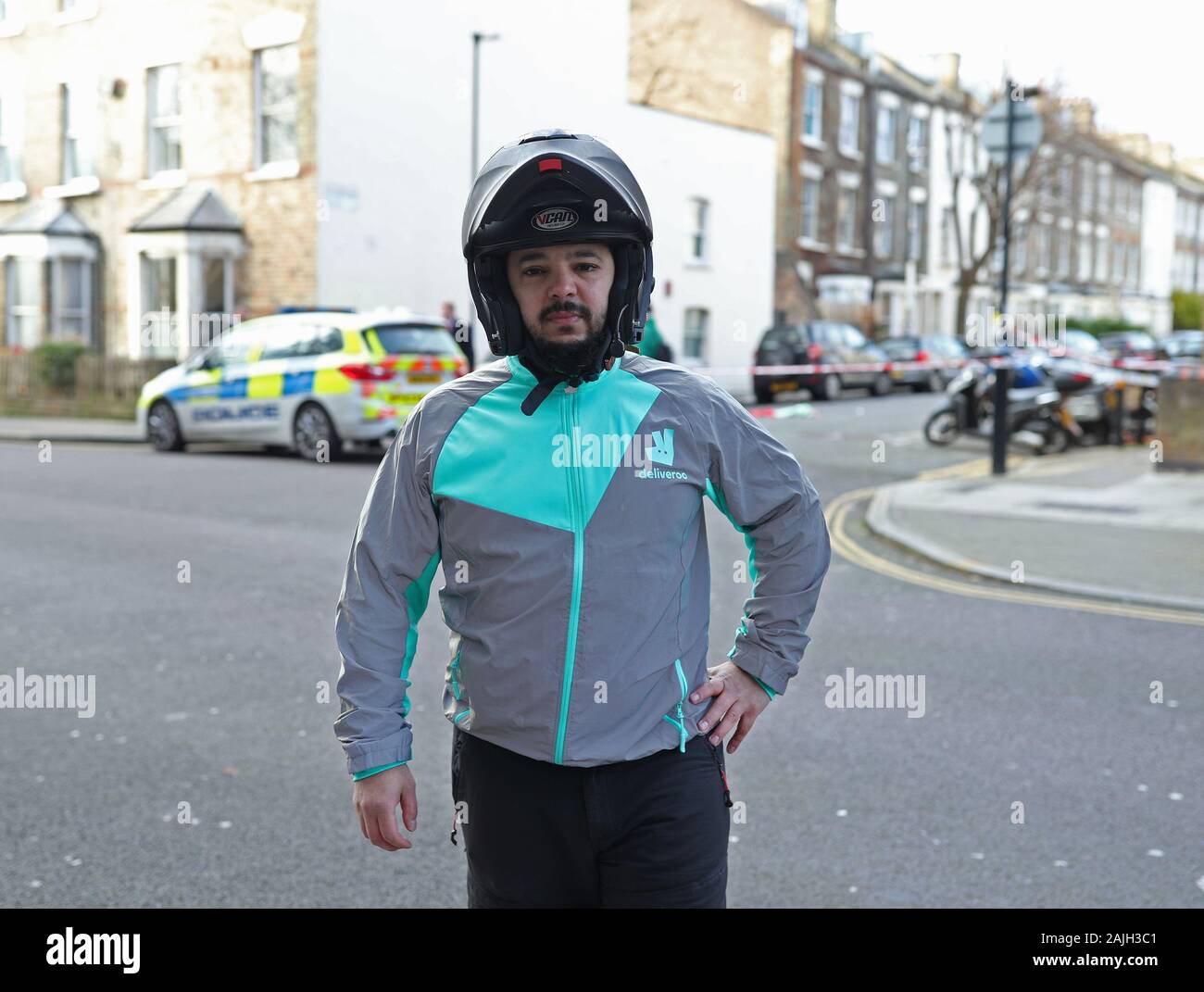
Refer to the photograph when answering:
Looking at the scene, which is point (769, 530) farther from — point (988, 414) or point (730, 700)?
point (988, 414)

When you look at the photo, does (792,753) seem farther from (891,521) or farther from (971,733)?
(891,521)

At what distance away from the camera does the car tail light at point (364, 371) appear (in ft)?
49.1

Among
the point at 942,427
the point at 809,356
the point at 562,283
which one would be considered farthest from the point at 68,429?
the point at 562,283

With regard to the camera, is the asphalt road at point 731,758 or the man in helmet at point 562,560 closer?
the man in helmet at point 562,560

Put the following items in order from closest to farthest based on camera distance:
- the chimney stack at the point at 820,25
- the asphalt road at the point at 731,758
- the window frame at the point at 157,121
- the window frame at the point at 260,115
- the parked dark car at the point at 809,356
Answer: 1. the asphalt road at the point at 731,758
2. the window frame at the point at 260,115
3. the window frame at the point at 157,121
4. the parked dark car at the point at 809,356
5. the chimney stack at the point at 820,25

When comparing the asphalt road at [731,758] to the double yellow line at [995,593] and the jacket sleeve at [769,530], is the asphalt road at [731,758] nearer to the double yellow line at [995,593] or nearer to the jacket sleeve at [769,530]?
the double yellow line at [995,593]

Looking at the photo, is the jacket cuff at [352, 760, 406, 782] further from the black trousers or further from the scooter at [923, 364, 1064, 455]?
the scooter at [923, 364, 1064, 455]

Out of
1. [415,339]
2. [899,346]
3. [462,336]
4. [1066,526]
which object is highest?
[899,346]

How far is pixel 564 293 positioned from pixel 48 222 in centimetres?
2668

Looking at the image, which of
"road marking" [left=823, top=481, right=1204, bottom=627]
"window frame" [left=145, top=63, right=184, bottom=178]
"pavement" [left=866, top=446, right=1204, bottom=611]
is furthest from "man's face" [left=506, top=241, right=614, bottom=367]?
"window frame" [left=145, top=63, right=184, bottom=178]

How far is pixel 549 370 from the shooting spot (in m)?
2.19

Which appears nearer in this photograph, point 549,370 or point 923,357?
point 549,370

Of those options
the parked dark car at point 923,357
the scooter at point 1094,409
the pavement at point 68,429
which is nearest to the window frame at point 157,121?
the pavement at point 68,429

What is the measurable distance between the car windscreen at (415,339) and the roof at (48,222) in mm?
13447
